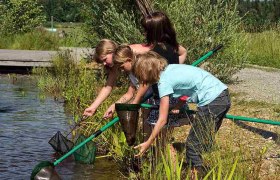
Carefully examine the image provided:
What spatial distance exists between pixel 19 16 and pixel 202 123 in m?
24.7

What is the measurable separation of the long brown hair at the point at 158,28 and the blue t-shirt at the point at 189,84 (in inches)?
28.6

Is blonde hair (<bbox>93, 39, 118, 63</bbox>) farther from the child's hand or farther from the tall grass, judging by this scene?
the tall grass

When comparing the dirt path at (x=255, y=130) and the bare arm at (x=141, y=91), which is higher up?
the bare arm at (x=141, y=91)

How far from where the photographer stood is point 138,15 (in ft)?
42.0

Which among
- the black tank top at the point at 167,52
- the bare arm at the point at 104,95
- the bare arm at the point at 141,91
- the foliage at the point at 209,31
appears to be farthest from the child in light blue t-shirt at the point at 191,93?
the foliage at the point at 209,31

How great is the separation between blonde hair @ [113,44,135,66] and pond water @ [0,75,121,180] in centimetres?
162

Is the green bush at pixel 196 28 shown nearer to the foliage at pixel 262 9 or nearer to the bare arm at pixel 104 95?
the bare arm at pixel 104 95

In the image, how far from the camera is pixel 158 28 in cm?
623

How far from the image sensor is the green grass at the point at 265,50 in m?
18.5

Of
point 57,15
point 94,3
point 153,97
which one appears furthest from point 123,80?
point 57,15

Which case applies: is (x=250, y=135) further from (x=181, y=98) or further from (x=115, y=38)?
(x=115, y=38)

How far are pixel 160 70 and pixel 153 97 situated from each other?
738mm

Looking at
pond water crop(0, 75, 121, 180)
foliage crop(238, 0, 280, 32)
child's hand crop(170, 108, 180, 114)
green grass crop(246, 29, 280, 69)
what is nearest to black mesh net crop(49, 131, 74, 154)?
pond water crop(0, 75, 121, 180)

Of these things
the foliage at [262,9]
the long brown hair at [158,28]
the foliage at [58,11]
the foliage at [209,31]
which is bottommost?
the foliage at [58,11]
